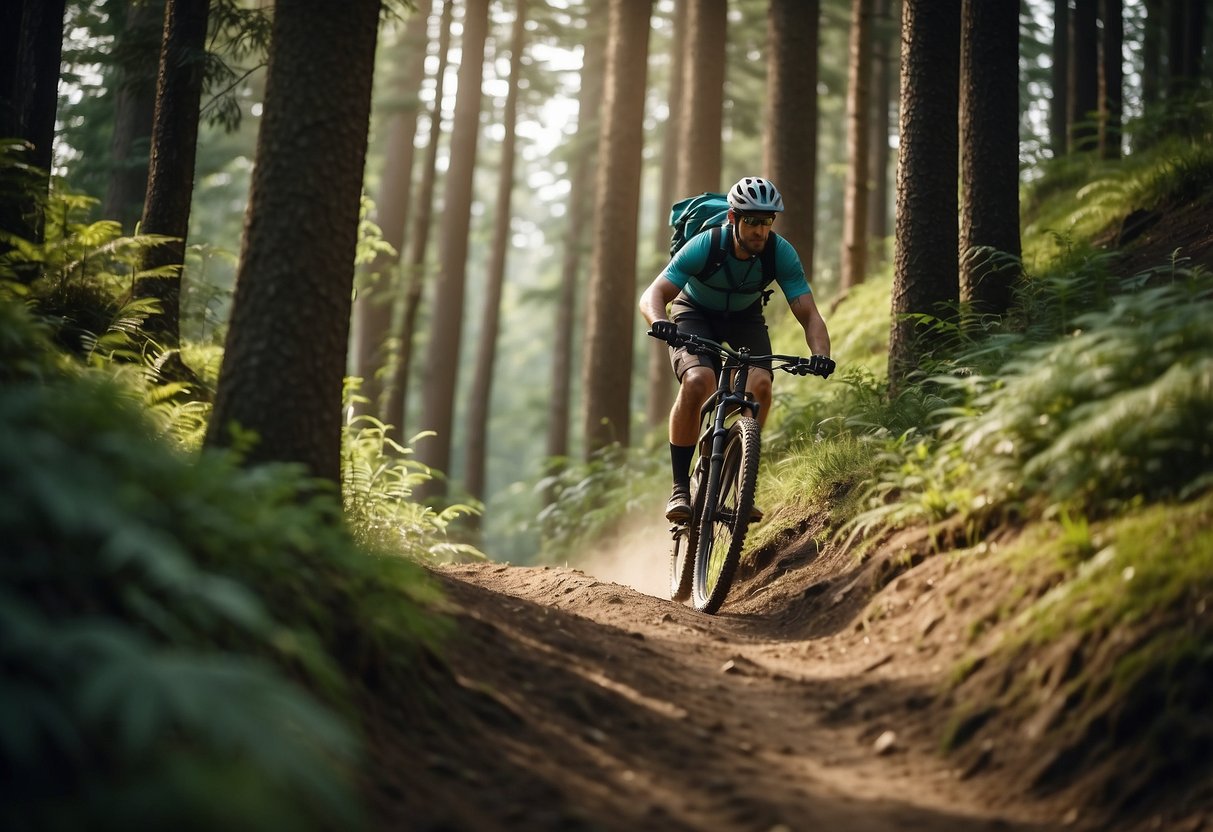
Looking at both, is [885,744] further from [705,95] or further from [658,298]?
[705,95]

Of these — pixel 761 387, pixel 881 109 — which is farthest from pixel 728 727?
pixel 881 109

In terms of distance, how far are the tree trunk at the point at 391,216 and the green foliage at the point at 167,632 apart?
12.7m

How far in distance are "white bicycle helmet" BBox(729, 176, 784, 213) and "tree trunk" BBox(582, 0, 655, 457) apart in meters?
8.66

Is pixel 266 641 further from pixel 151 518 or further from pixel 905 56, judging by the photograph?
pixel 905 56

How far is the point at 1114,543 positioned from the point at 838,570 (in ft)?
8.95

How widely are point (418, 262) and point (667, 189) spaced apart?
11427 mm

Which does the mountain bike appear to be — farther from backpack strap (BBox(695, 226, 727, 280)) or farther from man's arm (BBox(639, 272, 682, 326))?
backpack strap (BBox(695, 226, 727, 280))

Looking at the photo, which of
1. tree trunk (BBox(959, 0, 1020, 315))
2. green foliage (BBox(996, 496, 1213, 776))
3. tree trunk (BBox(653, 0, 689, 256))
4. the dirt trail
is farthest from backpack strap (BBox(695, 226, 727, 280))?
tree trunk (BBox(653, 0, 689, 256))

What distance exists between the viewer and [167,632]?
3.23m

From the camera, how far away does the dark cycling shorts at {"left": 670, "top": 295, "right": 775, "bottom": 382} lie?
8.21 meters

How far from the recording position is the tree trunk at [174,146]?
917 centimetres

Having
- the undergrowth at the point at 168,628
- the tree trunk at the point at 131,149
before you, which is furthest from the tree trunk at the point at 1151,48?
the undergrowth at the point at 168,628

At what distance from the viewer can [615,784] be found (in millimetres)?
4012

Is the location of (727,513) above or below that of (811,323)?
below
